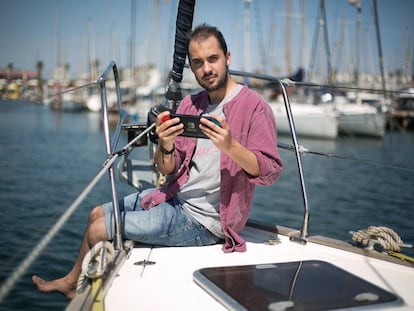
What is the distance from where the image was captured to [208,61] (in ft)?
7.14

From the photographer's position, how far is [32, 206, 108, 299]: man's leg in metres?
2.16

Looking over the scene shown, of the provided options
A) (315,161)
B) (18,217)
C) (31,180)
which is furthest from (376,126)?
(18,217)

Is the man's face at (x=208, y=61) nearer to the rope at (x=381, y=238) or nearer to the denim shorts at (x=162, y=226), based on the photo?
the denim shorts at (x=162, y=226)

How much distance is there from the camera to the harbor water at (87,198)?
4695mm

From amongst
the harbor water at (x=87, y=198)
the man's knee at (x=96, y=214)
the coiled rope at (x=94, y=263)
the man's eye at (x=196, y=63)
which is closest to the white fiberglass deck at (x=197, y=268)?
the coiled rope at (x=94, y=263)

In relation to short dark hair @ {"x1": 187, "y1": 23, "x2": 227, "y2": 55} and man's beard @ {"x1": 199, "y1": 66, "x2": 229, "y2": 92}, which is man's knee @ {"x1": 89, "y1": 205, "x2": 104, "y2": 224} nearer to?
man's beard @ {"x1": 199, "y1": 66, "x2": 229, "y2": 92}

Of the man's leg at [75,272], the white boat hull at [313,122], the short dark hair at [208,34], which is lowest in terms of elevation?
the white boat hull at [313,122]

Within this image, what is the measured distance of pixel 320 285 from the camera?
1803 mm

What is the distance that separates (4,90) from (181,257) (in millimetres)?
1326

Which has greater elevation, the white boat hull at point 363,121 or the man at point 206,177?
the man at point 206,177

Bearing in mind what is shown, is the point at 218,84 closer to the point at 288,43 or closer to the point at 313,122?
the point at 313,122

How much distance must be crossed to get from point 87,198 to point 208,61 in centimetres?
685

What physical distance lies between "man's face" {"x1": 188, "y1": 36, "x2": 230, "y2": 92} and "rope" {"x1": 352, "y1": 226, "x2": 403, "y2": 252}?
1123mm

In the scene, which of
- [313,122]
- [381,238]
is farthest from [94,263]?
[313,122]
